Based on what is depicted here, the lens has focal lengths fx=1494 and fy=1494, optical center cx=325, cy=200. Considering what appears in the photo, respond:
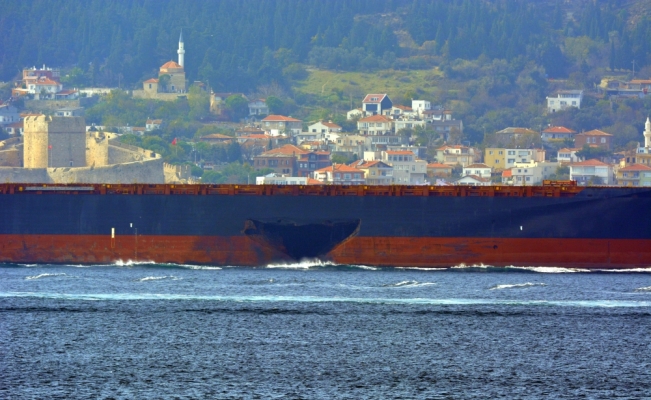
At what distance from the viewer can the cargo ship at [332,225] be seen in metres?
49.7

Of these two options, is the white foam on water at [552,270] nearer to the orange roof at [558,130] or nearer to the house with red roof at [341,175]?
the house with red roof at [341,175]

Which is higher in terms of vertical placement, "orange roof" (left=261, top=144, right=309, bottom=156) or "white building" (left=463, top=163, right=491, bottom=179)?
"orange roof" (left=261, top=144, right=309, bottom=156)

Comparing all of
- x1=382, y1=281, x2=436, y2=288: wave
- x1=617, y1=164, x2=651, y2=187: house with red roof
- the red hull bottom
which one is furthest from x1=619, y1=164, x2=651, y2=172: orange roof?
x1=382, y1=281, x2=436, y2=288: wave

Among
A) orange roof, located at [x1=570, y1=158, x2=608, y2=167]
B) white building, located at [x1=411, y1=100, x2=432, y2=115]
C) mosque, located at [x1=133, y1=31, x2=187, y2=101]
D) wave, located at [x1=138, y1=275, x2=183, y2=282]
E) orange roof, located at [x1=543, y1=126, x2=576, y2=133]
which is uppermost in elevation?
mosque, located at [x1=133, y1=31, x2=187, y2=101]

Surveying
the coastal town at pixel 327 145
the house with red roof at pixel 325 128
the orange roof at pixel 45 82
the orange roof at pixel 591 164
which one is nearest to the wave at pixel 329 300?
the coastal town at pixel 327 145

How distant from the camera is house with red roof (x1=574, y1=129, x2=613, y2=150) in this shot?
14488 centimetres

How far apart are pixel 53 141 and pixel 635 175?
152 ft

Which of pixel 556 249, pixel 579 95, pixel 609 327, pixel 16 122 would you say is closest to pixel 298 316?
pixel 609 327

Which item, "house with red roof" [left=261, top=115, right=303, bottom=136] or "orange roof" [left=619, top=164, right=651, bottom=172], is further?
"house with red roof" [left=261, top=115, right=303, bottom=136]

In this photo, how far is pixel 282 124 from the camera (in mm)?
156500

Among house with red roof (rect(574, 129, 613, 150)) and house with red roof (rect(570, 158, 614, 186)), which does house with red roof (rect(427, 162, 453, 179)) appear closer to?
house with red roof (rect(570, 158, 614, 186))

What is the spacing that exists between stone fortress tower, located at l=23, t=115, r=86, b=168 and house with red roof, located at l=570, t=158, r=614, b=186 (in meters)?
40.9

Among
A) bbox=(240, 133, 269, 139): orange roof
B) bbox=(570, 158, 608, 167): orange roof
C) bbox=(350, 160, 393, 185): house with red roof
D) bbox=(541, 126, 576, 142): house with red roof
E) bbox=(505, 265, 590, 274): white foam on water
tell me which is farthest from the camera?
bbox=(541, 126, 576, 142): house with red roof

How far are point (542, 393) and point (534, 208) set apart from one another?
18262mm
